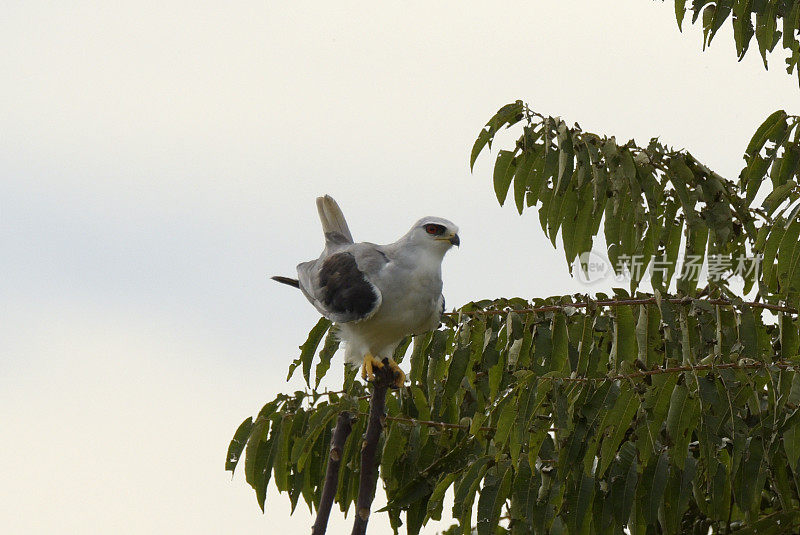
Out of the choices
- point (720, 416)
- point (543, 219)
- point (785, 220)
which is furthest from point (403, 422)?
point (785, 220)

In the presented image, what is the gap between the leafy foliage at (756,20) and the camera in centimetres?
468

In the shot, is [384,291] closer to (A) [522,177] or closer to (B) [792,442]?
(A) [522,177]

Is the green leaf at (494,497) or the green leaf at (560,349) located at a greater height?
the green leaf at (560,349)

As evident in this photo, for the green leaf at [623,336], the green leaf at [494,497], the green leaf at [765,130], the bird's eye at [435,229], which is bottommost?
the green leaf at [494,497]

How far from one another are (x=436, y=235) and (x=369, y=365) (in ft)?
2.36

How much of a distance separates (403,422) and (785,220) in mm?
1755

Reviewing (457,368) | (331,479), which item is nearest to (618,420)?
(457,368)

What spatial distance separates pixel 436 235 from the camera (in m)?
5.15

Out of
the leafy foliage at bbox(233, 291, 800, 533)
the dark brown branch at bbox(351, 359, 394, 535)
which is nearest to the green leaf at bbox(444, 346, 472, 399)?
the leafy foliage at bbox(233, 291, 800, 533)

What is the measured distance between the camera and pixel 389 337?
5.18m

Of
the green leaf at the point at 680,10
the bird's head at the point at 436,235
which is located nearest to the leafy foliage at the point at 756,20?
the green leaf at the point at 680,10

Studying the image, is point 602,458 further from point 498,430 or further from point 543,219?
point 543,219

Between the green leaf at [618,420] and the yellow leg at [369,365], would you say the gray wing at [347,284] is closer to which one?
the yellow leg at [369,365]

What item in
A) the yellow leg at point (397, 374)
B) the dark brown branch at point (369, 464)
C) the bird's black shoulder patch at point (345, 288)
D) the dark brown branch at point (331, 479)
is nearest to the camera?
the dark brown branch at point (331, 479)
